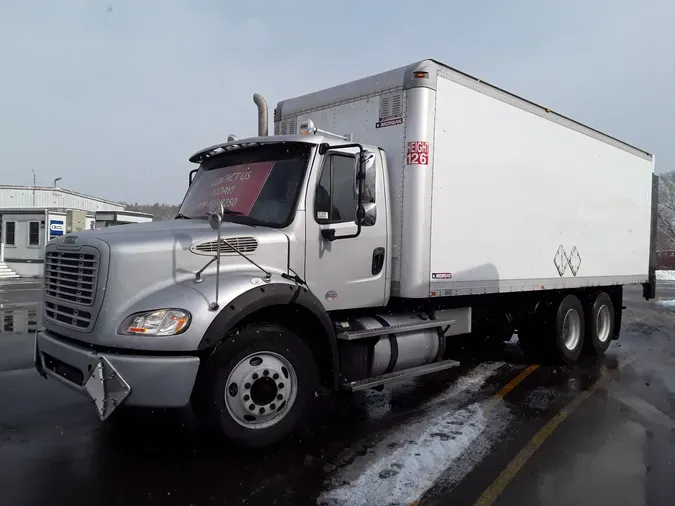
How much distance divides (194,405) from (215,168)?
256 centimetres

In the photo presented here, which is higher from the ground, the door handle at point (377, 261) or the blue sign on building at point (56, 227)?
the blue sign on building at point (56, 227)

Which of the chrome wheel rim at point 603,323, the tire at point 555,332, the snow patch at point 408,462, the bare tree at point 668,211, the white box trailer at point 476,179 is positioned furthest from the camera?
the bare tree at point 668,211

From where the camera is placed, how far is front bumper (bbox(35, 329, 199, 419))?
3.73m

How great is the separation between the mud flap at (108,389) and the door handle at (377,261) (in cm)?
269

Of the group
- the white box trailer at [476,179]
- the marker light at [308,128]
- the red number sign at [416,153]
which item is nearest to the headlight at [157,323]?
the marker light at [308,128]

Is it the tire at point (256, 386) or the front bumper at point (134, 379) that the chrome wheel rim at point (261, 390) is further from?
the front bumper at point (134, 379)

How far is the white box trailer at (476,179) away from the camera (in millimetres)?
5641

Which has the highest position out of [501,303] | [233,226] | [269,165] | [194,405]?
[269,165]

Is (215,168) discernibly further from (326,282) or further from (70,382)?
(70,382)

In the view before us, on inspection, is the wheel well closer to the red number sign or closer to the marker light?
the marker light

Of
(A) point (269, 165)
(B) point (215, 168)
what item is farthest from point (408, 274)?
(B) point (215, 168)

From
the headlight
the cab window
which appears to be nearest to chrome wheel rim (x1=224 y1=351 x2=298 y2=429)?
the headlight

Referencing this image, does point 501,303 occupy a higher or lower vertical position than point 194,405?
higher

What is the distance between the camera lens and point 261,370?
4.27 m
